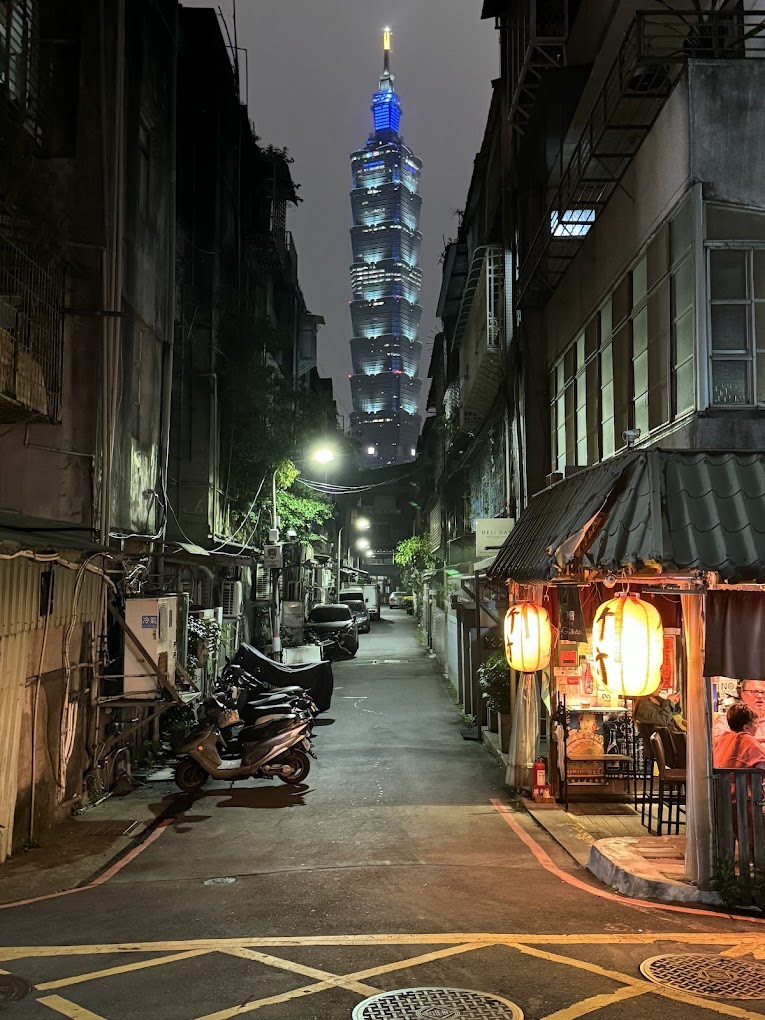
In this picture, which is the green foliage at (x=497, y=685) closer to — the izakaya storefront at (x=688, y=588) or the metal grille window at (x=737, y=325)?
the izakaya storefront at (x=688, y=588)

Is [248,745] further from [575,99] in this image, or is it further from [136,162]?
[575,99]

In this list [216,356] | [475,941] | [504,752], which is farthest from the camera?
[216,356]

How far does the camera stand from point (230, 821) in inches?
450

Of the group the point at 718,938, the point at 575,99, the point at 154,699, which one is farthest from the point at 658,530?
the point at 575,99

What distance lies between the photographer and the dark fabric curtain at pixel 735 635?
7.85m

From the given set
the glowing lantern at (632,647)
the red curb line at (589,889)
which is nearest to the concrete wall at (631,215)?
the glowing lantern at (632,647)

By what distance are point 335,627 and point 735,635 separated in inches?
1056

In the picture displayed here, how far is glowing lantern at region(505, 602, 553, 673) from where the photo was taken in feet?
38.9

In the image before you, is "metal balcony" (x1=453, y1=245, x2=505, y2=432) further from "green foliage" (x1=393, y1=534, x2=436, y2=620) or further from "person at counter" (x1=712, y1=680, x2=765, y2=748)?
"green foliage" (x1=393, y1=534, x2=436, y2=620)

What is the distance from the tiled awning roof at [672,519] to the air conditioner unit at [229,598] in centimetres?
1595

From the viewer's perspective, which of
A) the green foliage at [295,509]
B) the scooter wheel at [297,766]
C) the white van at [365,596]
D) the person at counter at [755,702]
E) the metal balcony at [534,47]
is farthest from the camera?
the white van at [365,596]

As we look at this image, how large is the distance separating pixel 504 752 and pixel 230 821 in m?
5.63

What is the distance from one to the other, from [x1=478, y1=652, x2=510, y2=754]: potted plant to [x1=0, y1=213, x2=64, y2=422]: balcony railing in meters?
9.08

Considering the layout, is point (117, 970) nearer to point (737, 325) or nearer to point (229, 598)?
point (737, 325)
